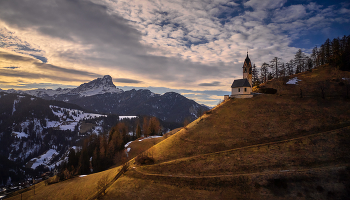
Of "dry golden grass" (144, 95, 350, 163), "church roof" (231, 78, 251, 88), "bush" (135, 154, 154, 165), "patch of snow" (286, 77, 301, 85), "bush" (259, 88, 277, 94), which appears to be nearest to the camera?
A: "dry golden grass" (144, 95, 350, 163)

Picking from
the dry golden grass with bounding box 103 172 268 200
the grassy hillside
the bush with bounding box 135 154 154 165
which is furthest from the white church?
the bush with bounding box 135 154 154 165

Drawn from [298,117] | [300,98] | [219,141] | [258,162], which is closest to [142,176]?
[219,141]

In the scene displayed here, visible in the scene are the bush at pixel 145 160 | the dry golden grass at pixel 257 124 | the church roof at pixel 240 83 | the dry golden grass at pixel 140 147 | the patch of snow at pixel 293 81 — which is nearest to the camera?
the dry golden grass at pixel 257 124

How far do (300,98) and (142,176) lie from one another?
72.6 metres

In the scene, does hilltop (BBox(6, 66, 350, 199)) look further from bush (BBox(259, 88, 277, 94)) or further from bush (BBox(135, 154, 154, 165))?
bush (BBox(259, 88, 277, 94))

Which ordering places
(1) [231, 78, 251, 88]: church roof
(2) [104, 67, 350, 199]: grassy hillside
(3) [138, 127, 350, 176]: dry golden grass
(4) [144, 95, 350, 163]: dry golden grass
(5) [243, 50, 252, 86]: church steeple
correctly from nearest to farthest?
(2) [104, 67, 350, 199]: grassy hillside, (3) [138, 127, 350, 176]: dry golden grass, (4) [144, 95, 350, 163]: dry golden grass, (1) [231, 78, 251, 88]: church roof, (5) [243, 50, 252, 86]: church steeple

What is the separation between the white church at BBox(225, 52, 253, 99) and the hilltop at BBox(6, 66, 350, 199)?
8575 millimetres

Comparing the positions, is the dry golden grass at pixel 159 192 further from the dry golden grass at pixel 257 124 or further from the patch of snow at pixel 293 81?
the patch of snow at pixel 293 81

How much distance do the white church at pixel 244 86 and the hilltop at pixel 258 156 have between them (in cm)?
858

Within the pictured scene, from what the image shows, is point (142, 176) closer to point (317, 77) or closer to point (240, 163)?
point (240, 163)

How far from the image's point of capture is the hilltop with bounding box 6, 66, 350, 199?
33.6m

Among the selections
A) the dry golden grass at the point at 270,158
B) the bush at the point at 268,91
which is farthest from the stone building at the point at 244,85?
the dry golden grass at the point at 270,158

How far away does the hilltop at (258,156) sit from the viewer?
33625 millimetres

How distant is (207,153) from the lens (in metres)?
48.2
